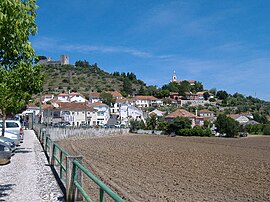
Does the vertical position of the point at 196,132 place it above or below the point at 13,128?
below

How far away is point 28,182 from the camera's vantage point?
11.0m

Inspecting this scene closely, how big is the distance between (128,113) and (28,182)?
299ft

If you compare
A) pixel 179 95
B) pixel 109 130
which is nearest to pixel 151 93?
pixel 179 95

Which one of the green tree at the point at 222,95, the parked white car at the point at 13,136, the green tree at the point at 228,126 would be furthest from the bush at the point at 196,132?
the green tree at the point at 222,95

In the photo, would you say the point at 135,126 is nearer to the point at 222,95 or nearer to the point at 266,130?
the point at 266,130

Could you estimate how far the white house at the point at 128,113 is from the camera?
102188 mm

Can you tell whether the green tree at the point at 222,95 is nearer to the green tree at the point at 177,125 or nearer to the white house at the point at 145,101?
the white house at the point at 145,101

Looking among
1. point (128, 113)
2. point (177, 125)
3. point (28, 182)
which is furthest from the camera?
point (128, 113)

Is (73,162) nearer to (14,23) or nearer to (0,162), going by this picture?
(14,23)

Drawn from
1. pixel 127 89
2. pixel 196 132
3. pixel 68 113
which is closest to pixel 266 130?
pixel 196 132

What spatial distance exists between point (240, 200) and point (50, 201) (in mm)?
7781

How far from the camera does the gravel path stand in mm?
9062

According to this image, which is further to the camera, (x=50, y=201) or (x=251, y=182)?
(x=251, y=182)

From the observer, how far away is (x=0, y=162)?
13.5m
